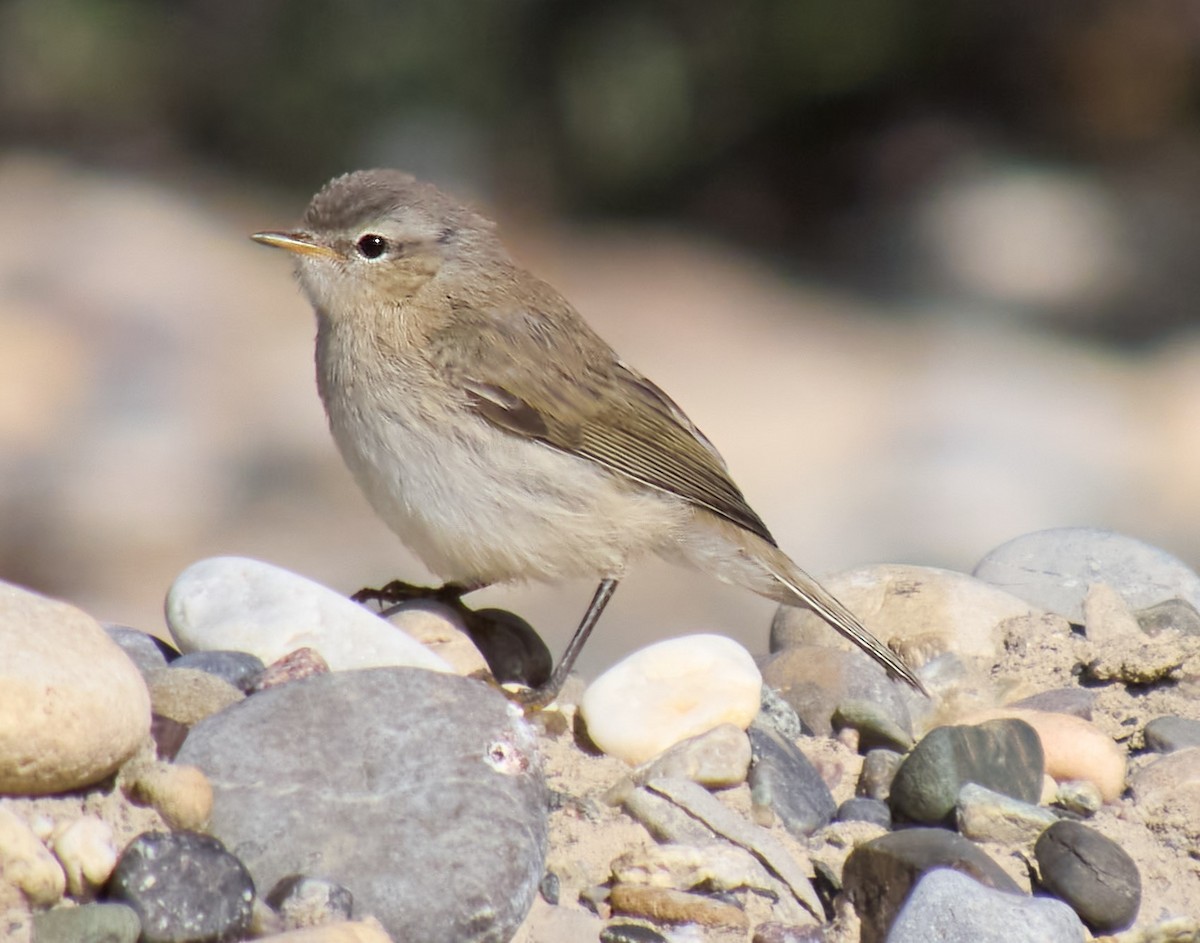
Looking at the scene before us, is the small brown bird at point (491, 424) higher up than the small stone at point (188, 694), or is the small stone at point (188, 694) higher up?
the small brown bird at point (491, 424)

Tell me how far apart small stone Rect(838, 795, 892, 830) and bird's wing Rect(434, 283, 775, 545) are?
1.45 meters

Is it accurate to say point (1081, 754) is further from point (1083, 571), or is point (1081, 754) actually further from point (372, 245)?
point (372, 245)

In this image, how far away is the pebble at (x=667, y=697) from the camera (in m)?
4.20

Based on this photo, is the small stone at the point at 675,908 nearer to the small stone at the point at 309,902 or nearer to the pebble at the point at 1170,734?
the small stone at the point at 309,902

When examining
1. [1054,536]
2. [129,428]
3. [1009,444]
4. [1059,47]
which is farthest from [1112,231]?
[1054,536]

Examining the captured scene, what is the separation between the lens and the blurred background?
42.0 ft

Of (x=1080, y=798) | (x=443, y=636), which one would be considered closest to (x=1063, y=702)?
(x=1080, y=798)

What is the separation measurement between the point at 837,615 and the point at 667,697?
92cm

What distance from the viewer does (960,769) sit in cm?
400

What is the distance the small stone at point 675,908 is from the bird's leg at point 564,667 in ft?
3.15

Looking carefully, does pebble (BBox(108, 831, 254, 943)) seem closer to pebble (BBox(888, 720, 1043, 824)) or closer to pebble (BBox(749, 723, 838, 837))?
pebble (BBox(749, 723, 838, 837))

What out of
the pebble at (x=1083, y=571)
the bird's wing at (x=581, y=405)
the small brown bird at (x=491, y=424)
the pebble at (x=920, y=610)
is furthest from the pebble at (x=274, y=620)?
the pebble at (x=1083, y=571)

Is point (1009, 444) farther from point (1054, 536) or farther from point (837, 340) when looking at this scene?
point (1054, 536)

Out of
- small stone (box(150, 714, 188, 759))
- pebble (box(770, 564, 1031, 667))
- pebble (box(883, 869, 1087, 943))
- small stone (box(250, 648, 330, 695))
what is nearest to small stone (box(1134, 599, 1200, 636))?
pebble (box(770, 564, 1031, 667))
